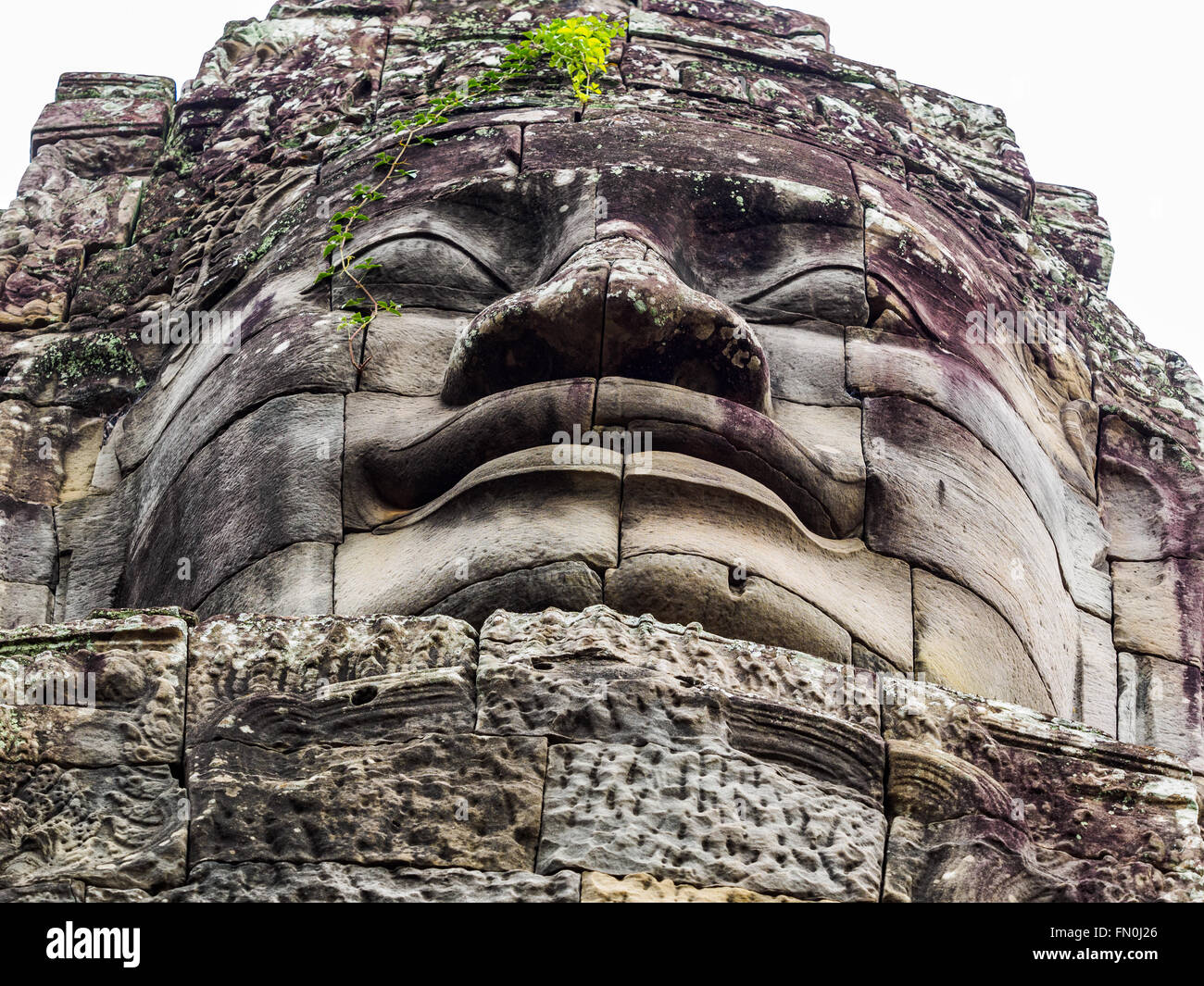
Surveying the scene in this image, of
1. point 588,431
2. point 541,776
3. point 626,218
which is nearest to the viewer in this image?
point 541,776

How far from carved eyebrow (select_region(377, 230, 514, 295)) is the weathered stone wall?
68.7 inches

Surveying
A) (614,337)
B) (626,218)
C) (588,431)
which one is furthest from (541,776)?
(626,218)

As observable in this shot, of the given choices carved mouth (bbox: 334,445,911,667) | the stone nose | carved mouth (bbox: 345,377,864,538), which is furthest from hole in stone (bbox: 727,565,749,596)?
the stone nose

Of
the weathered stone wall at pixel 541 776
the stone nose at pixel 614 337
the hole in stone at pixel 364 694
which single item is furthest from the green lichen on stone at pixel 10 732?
the stone nose at pixel 614 337

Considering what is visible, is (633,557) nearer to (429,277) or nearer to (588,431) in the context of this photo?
(588,431)

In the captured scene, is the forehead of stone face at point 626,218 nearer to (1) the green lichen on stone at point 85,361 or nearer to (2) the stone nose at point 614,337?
(2) the stone nose at point 614,337

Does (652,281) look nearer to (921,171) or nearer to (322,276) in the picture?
(322,276)

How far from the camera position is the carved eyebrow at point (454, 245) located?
19.3ft

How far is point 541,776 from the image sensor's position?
4.05m

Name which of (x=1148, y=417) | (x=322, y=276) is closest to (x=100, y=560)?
(x=322, y=276)

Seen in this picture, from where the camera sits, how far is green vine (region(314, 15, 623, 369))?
581 cm

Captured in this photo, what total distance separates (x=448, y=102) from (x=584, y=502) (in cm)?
256

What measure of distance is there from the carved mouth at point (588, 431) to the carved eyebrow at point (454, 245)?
28.3 inches

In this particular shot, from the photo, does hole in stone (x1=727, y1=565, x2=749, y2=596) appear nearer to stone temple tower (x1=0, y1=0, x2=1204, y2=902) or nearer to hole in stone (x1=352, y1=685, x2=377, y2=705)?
stone temple tower (x1=0, y1=0, x2=1204, y2=902)
